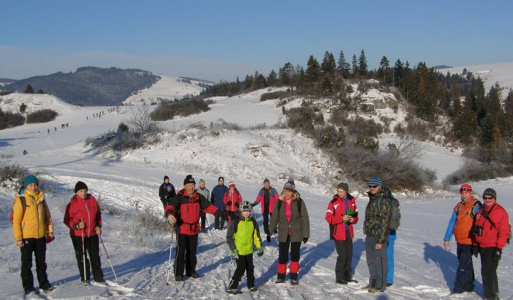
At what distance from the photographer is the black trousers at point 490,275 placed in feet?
20.7

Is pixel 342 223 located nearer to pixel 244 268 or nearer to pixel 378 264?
pixel 378 264

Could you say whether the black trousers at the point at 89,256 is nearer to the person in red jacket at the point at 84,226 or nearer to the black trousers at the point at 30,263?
the person in red jacket at the point at 84,226

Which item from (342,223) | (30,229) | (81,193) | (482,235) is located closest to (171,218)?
(81,193)

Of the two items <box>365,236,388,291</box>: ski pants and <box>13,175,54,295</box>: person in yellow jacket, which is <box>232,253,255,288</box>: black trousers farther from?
<box>13,175,54,295</box>: person in yellow jacket

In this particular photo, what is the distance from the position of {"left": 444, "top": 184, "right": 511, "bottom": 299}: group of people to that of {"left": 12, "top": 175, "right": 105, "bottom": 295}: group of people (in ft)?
19.1

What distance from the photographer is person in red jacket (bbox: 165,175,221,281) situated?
7168 mm

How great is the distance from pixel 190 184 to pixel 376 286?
138 inches

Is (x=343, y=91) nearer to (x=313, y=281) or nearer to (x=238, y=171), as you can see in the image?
(x=238, y=171)

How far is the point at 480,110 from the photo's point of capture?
7206 centimetres

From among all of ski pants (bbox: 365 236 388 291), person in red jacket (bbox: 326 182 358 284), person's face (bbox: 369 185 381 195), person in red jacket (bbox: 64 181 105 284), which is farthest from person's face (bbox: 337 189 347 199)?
person in red jacket (bbox: 64 181 105 284)

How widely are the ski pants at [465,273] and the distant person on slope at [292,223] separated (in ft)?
8.09

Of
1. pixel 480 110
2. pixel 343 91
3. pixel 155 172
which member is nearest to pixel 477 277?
pixel 155 172

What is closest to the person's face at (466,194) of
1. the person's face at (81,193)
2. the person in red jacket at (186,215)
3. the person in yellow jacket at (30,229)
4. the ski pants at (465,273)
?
the ski pants at (465,273)

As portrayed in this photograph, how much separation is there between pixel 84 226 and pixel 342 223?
423 cm
